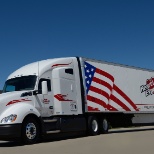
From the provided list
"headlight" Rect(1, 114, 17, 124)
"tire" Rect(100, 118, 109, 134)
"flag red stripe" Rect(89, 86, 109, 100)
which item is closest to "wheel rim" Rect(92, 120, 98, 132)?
"tire" Rect(100, 118, 109, 134)

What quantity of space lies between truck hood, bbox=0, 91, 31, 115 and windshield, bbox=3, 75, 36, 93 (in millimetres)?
683

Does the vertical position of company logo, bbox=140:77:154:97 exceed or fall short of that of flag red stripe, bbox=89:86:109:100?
it exceeds it

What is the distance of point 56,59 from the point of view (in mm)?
15984

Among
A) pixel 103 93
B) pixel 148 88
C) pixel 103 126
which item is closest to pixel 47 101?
pixel 103 93

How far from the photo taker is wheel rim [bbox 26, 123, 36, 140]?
43.6 feet

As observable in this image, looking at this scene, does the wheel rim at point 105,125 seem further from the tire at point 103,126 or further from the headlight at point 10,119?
the headlight at point 10,119

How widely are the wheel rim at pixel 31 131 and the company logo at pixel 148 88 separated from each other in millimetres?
9129

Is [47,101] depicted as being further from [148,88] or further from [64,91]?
[148,88]

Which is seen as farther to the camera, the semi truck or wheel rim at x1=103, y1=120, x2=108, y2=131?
wheel rim at x1=103, y1=120, x2=108, y2=131

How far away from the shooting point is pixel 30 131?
13414mm

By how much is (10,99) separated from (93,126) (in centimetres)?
558

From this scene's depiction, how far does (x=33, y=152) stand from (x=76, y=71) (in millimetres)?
6936

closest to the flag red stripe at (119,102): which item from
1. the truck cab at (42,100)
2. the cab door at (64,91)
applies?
the truck cab at (42,100)

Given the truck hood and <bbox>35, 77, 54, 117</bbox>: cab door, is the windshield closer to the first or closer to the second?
<bbox>35, 77, 54, 117</bbox>: cab door
